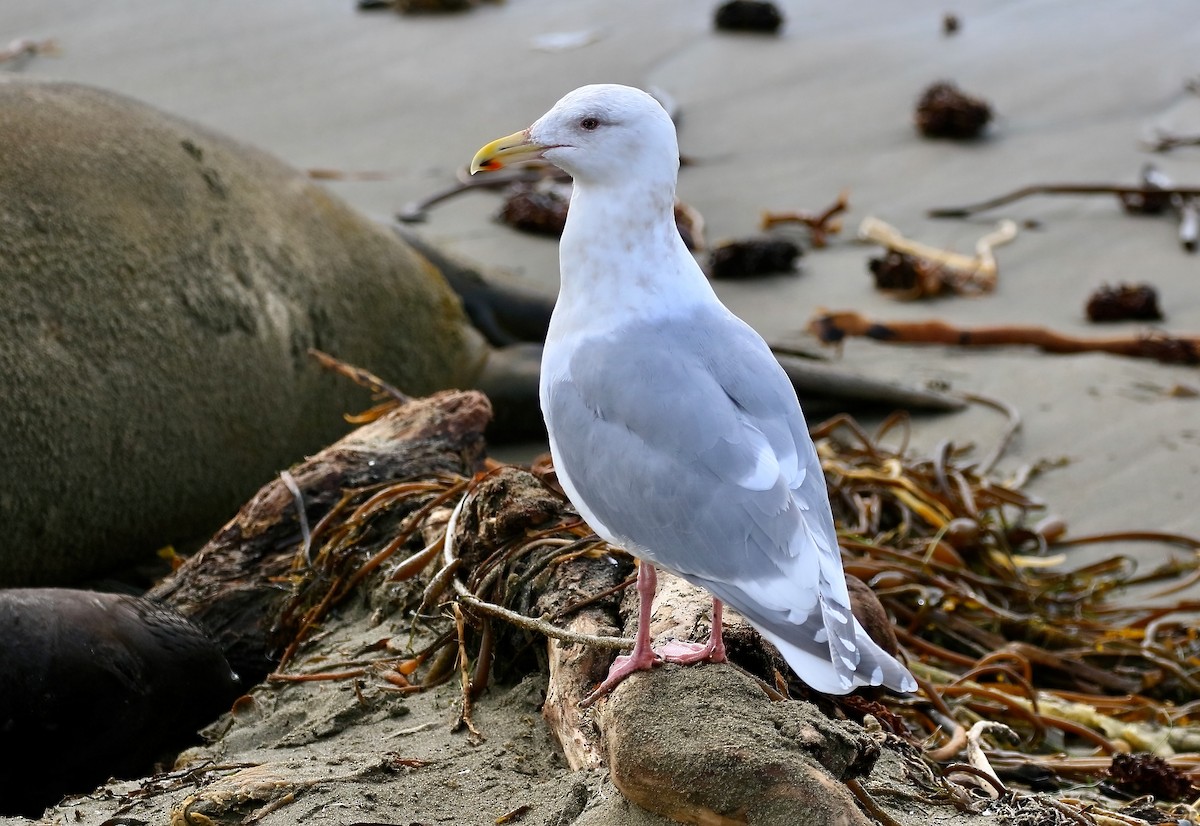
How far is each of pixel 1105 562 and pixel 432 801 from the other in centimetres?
272

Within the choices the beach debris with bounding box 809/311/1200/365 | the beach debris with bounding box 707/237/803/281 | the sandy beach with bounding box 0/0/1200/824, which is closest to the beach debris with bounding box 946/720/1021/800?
the sandy beach with bounding box 0/0/1200/824

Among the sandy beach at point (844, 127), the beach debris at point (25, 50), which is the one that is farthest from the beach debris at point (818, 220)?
the beach debris at point (25, 50)

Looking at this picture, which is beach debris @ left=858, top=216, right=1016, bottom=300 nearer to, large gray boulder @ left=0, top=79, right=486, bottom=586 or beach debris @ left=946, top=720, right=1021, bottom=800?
large gray boulder @ left=0, top=79, right=486, bottom=586

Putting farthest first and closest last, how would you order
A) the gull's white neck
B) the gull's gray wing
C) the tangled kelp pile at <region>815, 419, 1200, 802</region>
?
the tangled kelp pile at <region>815, 419, 1200, 802</region> < the gull's white neck < the gull's gray wing

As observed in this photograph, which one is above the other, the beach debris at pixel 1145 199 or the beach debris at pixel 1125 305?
the beach debris at pixel 1145 199

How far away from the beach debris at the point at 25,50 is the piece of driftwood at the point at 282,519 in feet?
21.2

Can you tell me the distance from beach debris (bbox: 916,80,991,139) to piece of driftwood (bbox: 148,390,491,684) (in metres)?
4.95

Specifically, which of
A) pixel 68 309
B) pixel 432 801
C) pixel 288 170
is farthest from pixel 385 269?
pixel 432 801

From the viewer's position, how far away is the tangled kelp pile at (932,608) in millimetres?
2918

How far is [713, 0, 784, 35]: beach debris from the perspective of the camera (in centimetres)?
934

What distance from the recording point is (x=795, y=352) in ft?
19.5

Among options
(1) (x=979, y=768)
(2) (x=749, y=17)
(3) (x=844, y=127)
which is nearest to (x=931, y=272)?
(3) (x=844, y=127)

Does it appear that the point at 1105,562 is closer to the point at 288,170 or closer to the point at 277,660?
the point at 277,660

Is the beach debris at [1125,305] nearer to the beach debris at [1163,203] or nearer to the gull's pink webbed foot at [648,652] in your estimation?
the beach debris at [1163,203]
